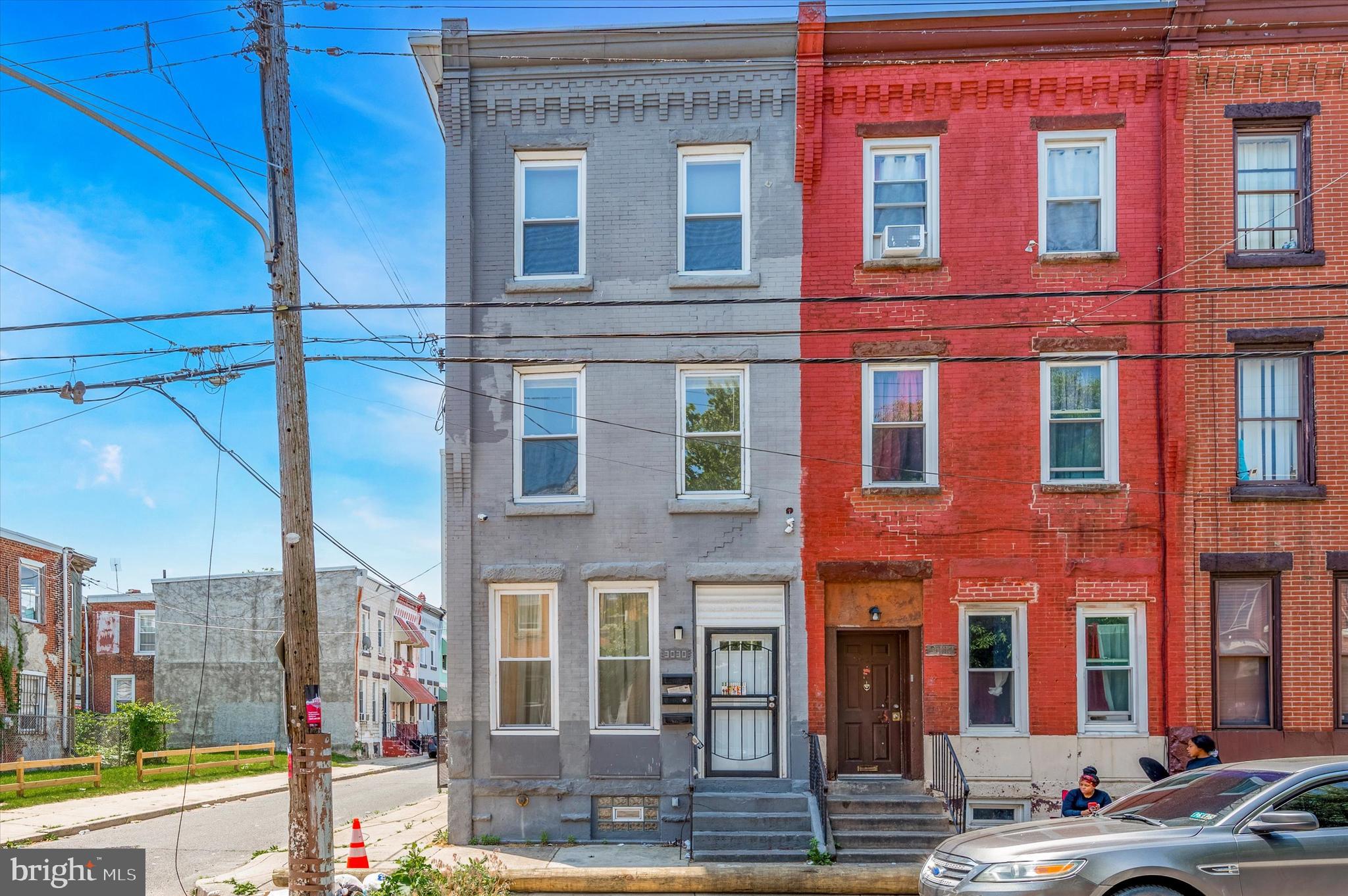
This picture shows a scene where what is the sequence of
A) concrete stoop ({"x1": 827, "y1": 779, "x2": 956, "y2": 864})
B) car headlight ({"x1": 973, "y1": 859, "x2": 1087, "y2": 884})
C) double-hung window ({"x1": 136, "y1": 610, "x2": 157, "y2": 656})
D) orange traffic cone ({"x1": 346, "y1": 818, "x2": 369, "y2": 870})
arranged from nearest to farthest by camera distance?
car headlight ({"x1": 973, "y1": 859, "x2": 1087, "y2": 884})
orange traffic cone ({"x1": 346, "y1": 818, "x2": 369, "y2": 870})
concrete stoop ({"x1": 827, "y1": 779, "x2": 956, "y2": 864})
double-hung window ({"x1": 136, "y1": 610, "x2": 157, "y2": 656})

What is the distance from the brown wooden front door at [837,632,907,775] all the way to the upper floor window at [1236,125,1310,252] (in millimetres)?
7246

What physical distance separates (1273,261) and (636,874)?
11.3 metres

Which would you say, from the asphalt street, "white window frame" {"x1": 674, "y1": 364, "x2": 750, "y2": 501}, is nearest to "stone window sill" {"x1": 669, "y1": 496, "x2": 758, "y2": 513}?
"white window frame" {"x1": 674, "y1": 364, "x2": 750, "y2": 501}

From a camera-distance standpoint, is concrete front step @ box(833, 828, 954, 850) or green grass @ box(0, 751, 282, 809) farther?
green grass @ box(0, 751, 282, 809)

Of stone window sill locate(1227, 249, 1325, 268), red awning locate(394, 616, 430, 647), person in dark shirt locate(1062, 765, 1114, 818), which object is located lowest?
red awning locate(394, 616, 430, 647)

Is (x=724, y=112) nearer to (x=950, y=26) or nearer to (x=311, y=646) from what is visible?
(x=950, y=26)

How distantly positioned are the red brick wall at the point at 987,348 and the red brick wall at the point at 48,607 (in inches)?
1088

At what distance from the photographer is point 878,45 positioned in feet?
50.1

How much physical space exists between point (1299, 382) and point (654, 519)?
8.78m

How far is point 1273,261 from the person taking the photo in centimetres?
1488

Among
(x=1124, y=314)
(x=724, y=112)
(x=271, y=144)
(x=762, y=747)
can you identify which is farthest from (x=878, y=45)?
(x=762, y=747)

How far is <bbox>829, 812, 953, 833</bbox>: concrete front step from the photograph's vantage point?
1364 centimetres

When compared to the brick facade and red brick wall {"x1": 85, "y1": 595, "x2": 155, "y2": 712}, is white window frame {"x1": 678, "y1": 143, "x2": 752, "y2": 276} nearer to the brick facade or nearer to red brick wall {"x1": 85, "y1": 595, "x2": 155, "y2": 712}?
the brick facade

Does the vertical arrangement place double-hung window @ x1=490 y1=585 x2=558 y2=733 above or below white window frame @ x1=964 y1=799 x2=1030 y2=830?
above
